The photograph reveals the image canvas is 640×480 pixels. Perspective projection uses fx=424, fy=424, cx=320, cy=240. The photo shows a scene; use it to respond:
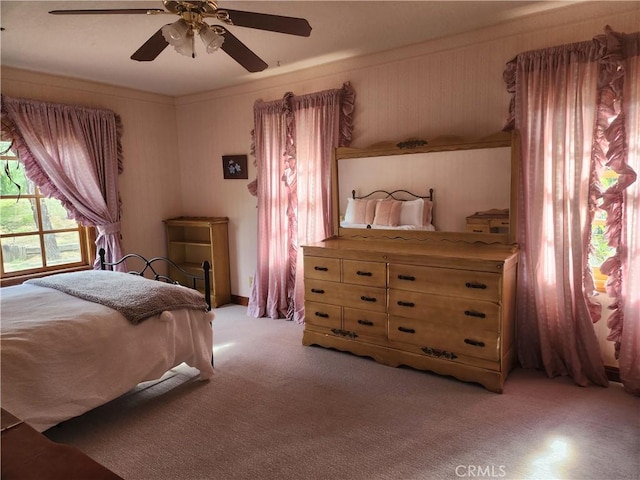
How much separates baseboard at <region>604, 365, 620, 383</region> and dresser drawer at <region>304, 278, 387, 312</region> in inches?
60.1

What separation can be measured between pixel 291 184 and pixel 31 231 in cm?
245

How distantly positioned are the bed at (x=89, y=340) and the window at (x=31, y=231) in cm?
96

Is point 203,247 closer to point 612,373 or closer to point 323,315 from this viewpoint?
point 323,315

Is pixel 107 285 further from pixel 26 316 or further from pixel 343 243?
pixel 343 243

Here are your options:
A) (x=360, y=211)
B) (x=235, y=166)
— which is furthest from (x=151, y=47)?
(x=235, y=166)

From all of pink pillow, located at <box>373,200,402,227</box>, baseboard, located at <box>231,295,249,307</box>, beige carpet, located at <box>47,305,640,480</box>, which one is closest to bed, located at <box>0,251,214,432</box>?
beige carpet, located at <box>47,305,640,480</box>

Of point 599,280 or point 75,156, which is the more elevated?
point 75,156

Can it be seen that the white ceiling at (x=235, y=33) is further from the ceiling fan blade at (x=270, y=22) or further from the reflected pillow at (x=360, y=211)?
the reflected pillow at (x=360, y=211)

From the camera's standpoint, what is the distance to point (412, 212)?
136 inches

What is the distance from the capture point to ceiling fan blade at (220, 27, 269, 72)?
2.21 meters

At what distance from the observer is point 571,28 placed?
2.75 metres

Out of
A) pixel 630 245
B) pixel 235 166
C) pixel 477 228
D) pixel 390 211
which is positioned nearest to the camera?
pixel 630 245

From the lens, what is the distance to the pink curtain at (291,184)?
3.85m

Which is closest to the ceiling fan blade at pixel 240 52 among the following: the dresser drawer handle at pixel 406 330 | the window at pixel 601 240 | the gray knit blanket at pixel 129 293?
the gray knit blanket at pixel 129 293
